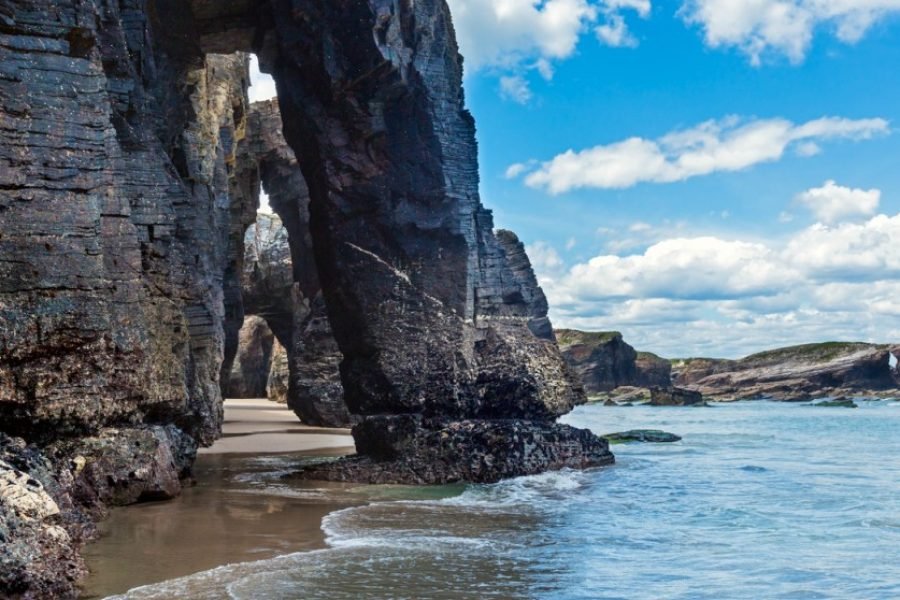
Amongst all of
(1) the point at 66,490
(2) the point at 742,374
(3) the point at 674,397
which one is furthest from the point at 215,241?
(2) the point at 742,374

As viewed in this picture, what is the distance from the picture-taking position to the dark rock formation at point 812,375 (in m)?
75.6

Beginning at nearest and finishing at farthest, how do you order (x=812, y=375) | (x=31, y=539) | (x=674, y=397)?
(x=31, y=539) → (x=674, y=397) → (x=812, y=375)

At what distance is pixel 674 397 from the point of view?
2714 inches

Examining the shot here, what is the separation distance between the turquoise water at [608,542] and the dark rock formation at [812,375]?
59911 mm

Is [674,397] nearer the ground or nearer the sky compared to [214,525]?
nearer the sky

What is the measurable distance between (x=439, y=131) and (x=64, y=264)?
9.92m

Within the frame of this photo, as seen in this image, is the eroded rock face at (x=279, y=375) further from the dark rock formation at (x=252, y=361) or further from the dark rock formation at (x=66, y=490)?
the dark rock formation at (x=66, y=490)

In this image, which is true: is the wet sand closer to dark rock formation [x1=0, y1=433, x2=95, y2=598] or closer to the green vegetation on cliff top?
dark rock formation [x1=0, y1=433, x2=95, y2=598]

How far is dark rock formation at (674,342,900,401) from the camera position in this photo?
7562 centimetres

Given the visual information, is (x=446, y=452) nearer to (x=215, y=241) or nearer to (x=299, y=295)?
(x=215, y=241)

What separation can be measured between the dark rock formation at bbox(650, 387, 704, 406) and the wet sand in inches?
2103

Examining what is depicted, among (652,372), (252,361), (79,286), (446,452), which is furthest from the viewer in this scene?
Result: (652,372)

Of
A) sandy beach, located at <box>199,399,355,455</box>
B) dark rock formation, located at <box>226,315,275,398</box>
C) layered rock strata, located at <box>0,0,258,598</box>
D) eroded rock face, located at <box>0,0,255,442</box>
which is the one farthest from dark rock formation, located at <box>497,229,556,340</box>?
dark rock formation, located at <box>226,315,275,398</box>

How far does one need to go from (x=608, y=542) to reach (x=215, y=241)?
43.3ft
